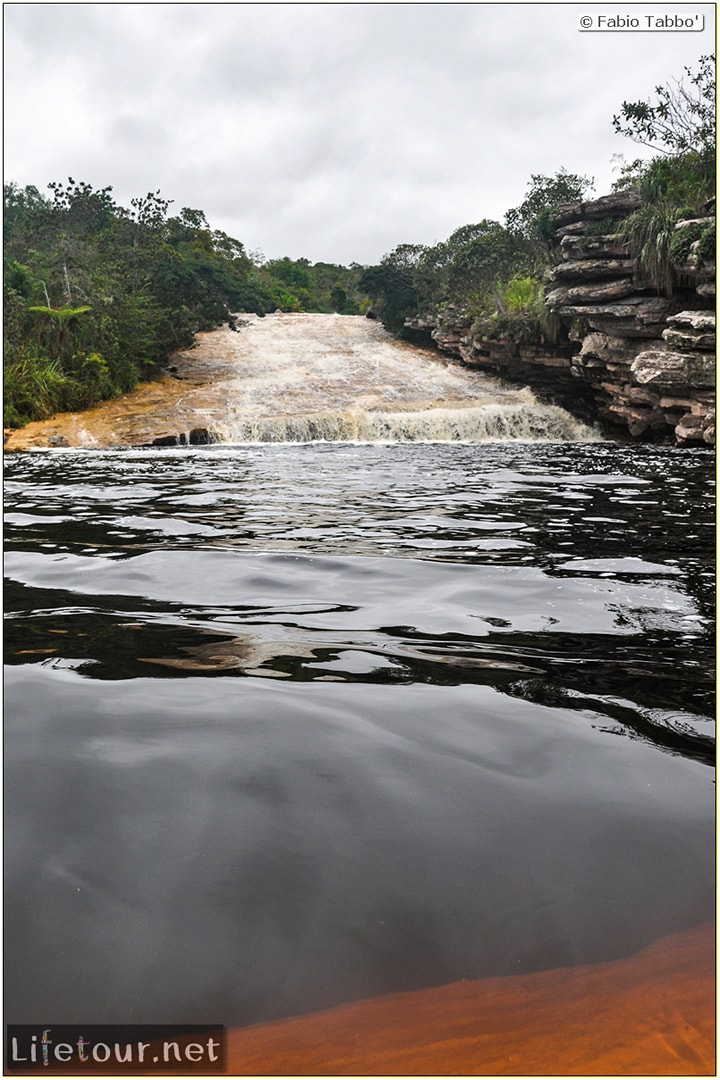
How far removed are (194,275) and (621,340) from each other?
1253 cm

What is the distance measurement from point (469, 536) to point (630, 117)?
12.6 m

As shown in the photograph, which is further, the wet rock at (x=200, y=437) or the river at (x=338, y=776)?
the wet rock at (x=200, y=437)

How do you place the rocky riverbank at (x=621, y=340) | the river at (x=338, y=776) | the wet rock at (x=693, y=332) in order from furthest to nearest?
the rocky riverbank at (x=621, y=340) → the wet rock at (x=693, y=332) → the river at (x=338, y=776)

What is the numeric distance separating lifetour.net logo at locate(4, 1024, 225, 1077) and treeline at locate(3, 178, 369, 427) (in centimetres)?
1427

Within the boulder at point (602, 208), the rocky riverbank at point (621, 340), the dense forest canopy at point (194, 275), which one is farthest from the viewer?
the boulder at point (602, 208)

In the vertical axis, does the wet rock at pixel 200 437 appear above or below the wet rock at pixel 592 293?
below

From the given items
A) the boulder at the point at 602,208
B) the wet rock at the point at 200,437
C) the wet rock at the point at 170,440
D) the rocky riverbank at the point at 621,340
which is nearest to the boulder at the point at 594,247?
the rocky riverbank at the point at 621,340

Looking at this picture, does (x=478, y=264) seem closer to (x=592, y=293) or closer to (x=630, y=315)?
(x=592, y=293)

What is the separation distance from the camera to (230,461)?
10.8 metres

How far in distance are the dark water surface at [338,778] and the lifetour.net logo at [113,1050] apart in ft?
0.07

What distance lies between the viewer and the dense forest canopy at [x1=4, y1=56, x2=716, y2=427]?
46.0 feet

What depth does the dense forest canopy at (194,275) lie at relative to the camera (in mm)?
14031

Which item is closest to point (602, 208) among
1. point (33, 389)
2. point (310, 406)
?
point (310, 406)

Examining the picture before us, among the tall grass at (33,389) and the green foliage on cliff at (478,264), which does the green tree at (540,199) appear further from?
the tall grass at (33,389)
